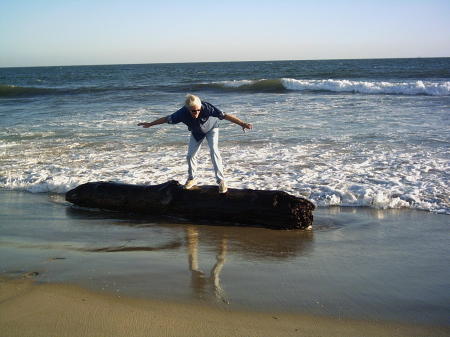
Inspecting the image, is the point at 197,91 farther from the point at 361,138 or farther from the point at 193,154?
the point at 193,154

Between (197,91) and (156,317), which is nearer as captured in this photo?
(156,317)

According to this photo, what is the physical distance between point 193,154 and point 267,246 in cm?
186

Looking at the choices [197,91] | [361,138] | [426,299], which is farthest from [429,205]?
[197,91]

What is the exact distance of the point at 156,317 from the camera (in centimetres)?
344

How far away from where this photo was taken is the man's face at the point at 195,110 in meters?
5.89

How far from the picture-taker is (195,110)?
593 cm

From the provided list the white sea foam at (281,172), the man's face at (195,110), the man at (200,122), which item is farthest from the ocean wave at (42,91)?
the man's face at (195,110)

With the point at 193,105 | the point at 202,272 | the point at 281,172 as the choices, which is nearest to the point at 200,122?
the point at 193,105

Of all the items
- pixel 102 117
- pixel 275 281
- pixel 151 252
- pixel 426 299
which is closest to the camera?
pixel 426 299

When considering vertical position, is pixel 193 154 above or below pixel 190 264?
above

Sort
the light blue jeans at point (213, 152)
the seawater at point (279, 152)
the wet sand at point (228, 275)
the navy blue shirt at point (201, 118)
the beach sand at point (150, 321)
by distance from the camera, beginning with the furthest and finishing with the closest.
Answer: the seawater at point (279, 152) < the light blue jeans at point (213, 152) < the navy blue shirt at point (201, 118) < the wet sand at point (228, 275) < the beach sand at point (150, 321)

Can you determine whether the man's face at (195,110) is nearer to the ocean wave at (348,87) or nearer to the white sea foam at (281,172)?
the white sea foam at (281,172)

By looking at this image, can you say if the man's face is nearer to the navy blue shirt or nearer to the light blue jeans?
the navy blue shirt

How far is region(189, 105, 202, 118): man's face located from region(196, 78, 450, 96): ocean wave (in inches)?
816
